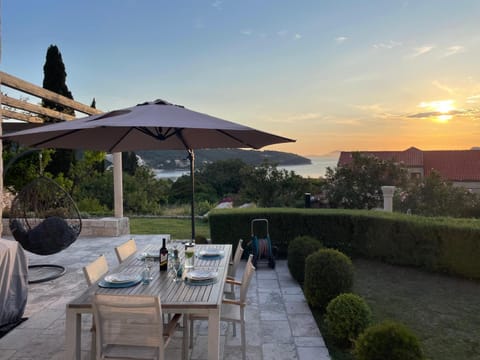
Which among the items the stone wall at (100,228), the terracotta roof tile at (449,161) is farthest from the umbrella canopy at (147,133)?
the terracotta roof tile at (449,161)

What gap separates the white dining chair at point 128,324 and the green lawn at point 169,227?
234 inches

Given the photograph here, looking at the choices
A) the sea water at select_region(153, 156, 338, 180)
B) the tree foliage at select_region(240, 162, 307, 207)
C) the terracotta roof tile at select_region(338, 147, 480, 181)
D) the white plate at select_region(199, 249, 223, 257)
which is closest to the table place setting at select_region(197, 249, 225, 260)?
the white plate at select_region(199, 249, 223, 257)

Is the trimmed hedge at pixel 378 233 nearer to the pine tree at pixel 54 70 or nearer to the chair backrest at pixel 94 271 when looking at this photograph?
the chair backrest at pixel 94 271

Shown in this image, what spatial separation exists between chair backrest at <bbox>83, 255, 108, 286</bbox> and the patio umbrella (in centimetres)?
106

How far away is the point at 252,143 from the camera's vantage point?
4012 mm

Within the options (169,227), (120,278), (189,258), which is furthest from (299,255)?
(169,227)

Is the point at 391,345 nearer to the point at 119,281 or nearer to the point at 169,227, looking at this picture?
the point at 119,281

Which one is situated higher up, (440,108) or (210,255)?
(440,108)

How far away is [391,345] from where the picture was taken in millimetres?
2307

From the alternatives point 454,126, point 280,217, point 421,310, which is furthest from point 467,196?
point 421,310

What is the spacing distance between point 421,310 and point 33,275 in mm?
5342

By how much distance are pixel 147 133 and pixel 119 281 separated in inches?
82.4

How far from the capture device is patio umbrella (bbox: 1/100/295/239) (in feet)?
8.78

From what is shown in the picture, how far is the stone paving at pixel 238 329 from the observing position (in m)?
3.03
